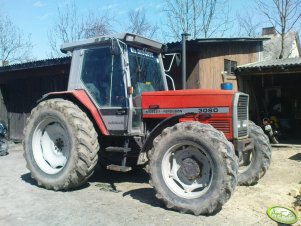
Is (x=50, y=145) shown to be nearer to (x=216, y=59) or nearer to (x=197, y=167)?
(x=197, y=167)

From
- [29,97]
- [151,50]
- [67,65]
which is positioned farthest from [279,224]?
[29,97]

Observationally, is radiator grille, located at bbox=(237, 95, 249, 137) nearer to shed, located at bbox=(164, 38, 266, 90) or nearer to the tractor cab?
the tractor cab

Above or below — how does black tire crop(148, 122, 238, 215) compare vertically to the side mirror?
below

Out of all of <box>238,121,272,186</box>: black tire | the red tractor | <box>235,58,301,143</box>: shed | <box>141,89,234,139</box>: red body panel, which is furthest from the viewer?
<box>235,58,301,143</box>: shed

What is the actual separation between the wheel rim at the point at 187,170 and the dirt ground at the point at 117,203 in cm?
36

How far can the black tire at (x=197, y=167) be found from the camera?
489 cm

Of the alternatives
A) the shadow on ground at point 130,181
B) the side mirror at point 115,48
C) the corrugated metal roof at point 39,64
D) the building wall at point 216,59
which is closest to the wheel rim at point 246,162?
the shadow on ground at point 130,181

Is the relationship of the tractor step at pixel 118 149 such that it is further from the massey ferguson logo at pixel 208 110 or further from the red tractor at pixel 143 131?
the massey ferguson logo at pixel 208 110

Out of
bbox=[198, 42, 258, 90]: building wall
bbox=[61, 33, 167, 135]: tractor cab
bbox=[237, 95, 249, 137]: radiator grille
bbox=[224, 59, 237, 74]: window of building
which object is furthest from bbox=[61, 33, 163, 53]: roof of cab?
bbox=[224, 59, 237, 74]: window of building

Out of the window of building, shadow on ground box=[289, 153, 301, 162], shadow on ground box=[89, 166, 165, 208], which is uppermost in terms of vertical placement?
the window of building

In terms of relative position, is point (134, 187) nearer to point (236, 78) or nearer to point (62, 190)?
point (62, 190)

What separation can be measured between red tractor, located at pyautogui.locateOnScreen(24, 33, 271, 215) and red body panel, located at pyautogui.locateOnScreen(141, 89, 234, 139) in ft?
0.05

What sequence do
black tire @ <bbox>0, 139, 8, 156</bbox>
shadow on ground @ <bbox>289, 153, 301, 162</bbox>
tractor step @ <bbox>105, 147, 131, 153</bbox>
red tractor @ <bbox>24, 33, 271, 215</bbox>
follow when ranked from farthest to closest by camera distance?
1. black tire @ <bbox>0, 139, 8, 156</bbox>
2. shadow on ground @ <bbox>289, 153, 301, 162</bbox>
3. tractor step @ <bbox>105, 147, 131, 153</bbox>
4. red tractor @ <bbox>24, 33, 271, 215</bbox>

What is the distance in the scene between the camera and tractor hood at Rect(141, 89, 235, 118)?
5.58 m
